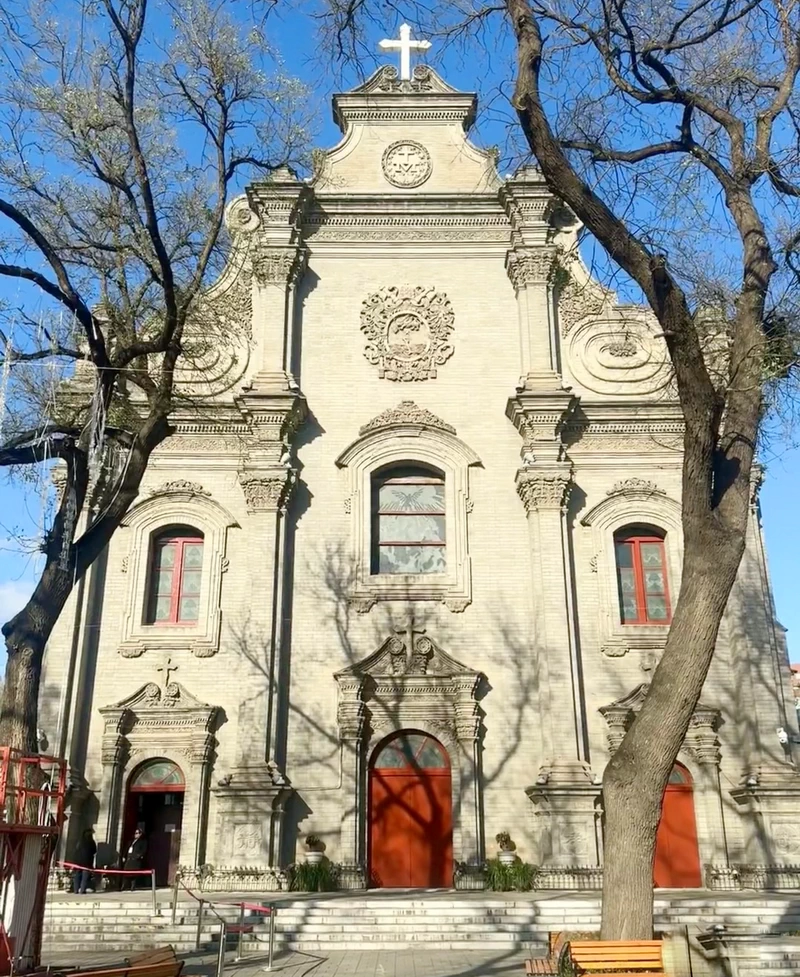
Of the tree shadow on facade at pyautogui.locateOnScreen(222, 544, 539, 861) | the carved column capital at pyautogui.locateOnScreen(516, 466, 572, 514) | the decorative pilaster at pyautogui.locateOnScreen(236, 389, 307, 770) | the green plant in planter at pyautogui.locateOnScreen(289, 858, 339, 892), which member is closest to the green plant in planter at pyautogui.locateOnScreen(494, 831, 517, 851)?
the tree shadow on facade at pyautogui.locateOnScreen(222, 544, 539, 861)

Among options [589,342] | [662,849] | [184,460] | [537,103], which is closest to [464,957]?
[662,849]

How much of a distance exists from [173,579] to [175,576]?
69mm

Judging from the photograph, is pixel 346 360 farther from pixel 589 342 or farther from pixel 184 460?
pixel 589 342

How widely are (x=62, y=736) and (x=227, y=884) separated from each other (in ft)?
13.0

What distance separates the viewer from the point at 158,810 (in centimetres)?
1733

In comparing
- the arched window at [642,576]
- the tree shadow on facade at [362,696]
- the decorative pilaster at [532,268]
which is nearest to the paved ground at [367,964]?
the tree shadow on facade at [362,696]

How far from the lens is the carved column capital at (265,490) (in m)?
18.4

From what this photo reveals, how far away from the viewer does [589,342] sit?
20.5 metres

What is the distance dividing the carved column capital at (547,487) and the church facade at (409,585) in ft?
0.16

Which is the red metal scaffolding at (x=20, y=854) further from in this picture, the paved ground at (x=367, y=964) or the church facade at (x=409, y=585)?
the church facade at (x=409, y=585)

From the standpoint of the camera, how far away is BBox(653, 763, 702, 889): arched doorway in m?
16.8

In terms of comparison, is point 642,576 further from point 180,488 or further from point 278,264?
point 278,264

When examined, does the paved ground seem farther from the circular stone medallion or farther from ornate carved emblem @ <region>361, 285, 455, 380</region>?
the circular stone medallion

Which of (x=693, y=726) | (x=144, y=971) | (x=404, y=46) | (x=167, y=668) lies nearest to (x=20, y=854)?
(x=144, y=971)
